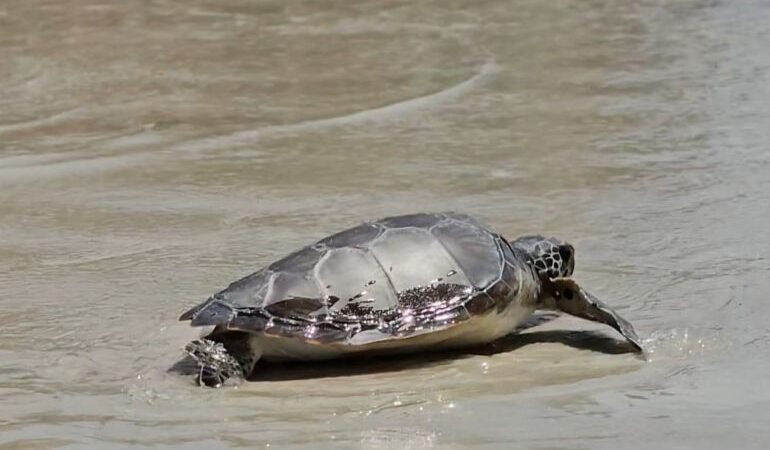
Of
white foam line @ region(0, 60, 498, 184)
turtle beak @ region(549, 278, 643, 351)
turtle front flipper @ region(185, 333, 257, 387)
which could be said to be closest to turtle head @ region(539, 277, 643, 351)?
turtle beak @ region(549, 278, 643, 351)

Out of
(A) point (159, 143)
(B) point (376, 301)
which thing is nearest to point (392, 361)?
(B) point (376, 301)

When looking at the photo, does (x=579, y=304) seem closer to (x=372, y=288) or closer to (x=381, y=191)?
(x=372, y=288)

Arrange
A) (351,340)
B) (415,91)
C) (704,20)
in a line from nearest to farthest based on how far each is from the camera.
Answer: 1. (351,340)
2. (415,91)
3. (704,20)

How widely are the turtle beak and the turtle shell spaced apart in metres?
0.23

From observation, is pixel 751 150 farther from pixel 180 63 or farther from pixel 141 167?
pixel 180 63

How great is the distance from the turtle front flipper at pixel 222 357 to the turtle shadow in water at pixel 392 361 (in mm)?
89

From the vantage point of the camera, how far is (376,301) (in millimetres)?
4730

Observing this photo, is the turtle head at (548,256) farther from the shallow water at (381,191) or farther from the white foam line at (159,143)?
the white foam line at (159,143)

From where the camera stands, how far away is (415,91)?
1054 centimetres

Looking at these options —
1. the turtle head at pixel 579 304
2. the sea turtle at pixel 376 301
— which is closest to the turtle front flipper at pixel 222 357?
the sea turtle at pixel 376 301

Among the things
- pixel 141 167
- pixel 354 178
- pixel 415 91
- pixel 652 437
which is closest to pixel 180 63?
pixel 415 91

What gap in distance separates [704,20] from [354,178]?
278 inches

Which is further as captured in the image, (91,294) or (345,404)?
(91,294)

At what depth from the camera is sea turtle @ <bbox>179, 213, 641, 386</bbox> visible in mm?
4648
